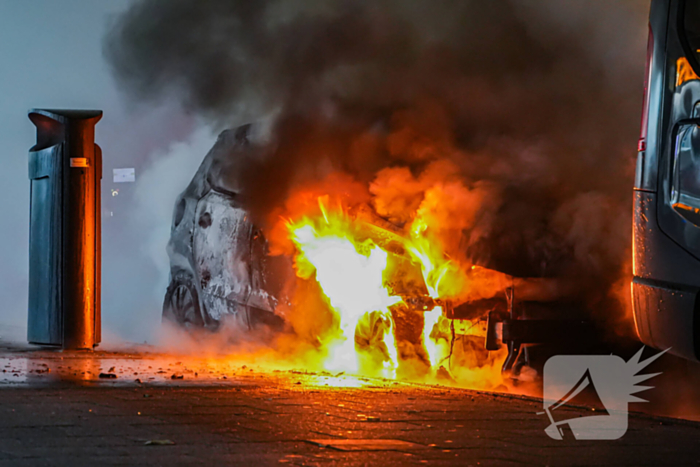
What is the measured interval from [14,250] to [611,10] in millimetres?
8835

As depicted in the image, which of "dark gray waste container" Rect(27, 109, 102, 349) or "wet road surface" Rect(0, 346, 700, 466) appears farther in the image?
"dark gray waste container" Rect(27, 109, 102, 349)

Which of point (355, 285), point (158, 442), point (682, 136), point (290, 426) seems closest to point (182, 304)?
point (355, 285)

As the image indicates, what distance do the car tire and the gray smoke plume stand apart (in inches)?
78.3

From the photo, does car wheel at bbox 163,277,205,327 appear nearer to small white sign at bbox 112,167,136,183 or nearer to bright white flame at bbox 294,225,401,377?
bright white flame at bbox 294,225,401,377

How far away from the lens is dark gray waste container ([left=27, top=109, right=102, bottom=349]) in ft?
27.2

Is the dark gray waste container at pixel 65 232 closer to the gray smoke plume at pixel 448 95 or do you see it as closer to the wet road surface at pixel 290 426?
the gray smoke plume at pixel 448 95

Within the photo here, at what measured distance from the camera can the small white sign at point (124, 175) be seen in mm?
13664

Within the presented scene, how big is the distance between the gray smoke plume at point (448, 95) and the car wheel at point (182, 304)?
200cm

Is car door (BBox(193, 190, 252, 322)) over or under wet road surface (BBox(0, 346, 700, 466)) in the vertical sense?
over

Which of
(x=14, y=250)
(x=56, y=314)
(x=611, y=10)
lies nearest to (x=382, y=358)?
(x=56, y=314)

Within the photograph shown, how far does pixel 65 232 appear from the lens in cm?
828

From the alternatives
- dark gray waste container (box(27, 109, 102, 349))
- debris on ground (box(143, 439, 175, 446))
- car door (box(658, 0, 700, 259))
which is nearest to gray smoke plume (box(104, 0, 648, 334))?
dark gray waste container (box(27, 109, 102, 349))

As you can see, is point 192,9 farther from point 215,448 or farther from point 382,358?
point 215,448

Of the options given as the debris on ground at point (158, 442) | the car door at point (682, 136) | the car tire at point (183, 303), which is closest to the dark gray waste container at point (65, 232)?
the car tire at point (183, 303)
